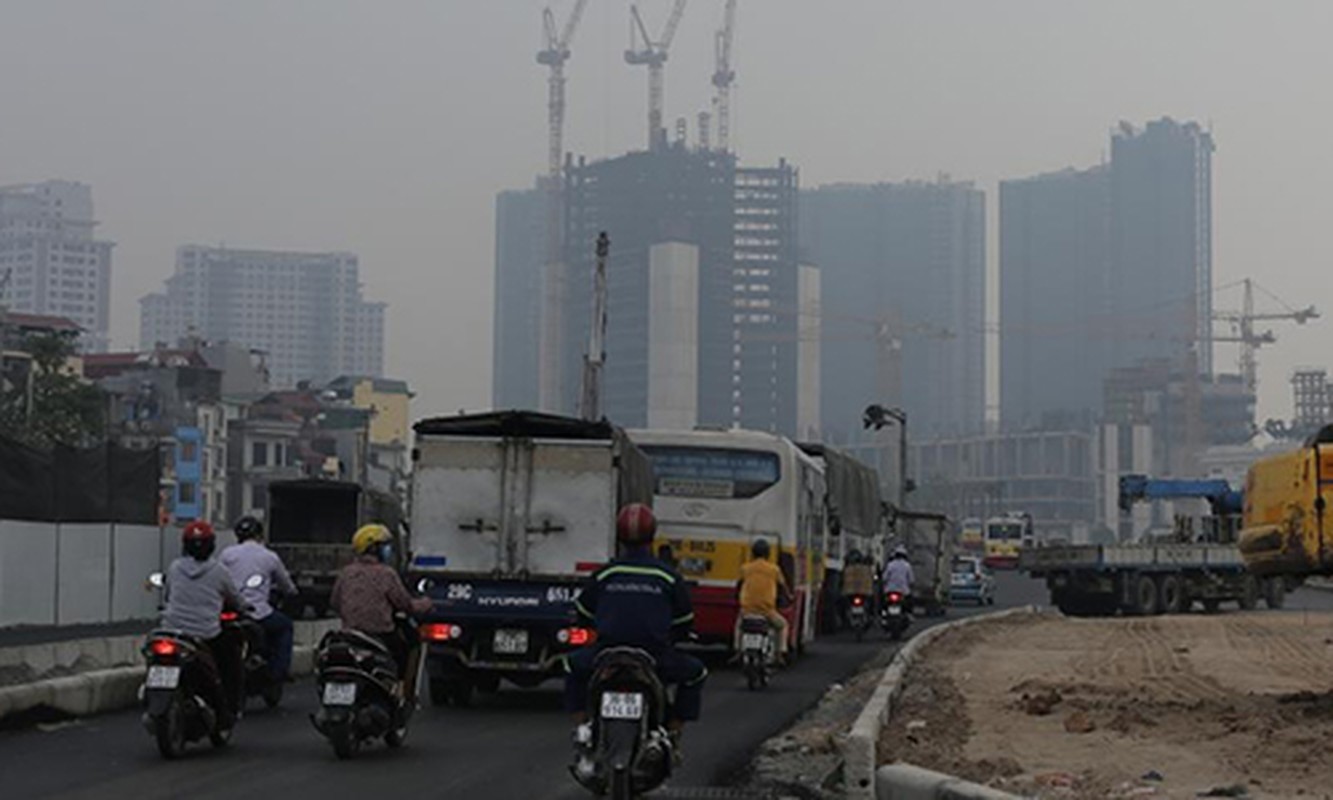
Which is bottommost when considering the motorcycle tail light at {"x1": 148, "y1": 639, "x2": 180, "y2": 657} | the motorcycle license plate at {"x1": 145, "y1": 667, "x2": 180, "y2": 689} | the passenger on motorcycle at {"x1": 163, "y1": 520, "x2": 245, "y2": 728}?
the motorcycle license plate at {"x1": 145, "y1": 667, "x2": 180, "y2": 689}

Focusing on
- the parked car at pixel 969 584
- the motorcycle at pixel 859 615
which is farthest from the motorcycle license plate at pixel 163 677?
the parked car at pixel 969 584

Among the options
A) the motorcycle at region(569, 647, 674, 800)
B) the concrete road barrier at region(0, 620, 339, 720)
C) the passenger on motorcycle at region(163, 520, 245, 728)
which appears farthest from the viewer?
the concrete road barrier at region(0, 620, 339, 720)

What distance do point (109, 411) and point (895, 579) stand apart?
7520 centimetres

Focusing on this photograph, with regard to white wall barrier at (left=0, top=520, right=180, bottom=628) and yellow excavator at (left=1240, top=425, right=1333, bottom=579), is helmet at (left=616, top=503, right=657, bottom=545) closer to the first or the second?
yellow excavator at (left=1240, top=425, right=1333, bottom=579)

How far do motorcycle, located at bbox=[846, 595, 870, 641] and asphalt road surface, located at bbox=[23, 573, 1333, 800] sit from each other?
1635 cm

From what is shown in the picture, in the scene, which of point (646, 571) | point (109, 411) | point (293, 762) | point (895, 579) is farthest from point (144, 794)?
point (109, 411)

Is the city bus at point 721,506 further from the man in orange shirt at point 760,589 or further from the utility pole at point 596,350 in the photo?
the utility pole at point 596,350

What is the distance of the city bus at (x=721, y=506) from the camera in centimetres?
2666

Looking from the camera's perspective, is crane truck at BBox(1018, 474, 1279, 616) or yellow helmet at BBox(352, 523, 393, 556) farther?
crane truck at BBox(1018, 474, 1279, 616)

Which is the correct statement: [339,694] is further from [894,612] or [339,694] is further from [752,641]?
[894,612]

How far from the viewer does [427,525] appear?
67.6ft

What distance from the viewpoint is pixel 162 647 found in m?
14.4

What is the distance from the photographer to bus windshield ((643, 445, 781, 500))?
27.4 m

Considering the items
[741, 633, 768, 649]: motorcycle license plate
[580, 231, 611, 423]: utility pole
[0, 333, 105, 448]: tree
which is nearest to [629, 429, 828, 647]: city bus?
[741, 633, 768, 649]: motorcycle license plate
